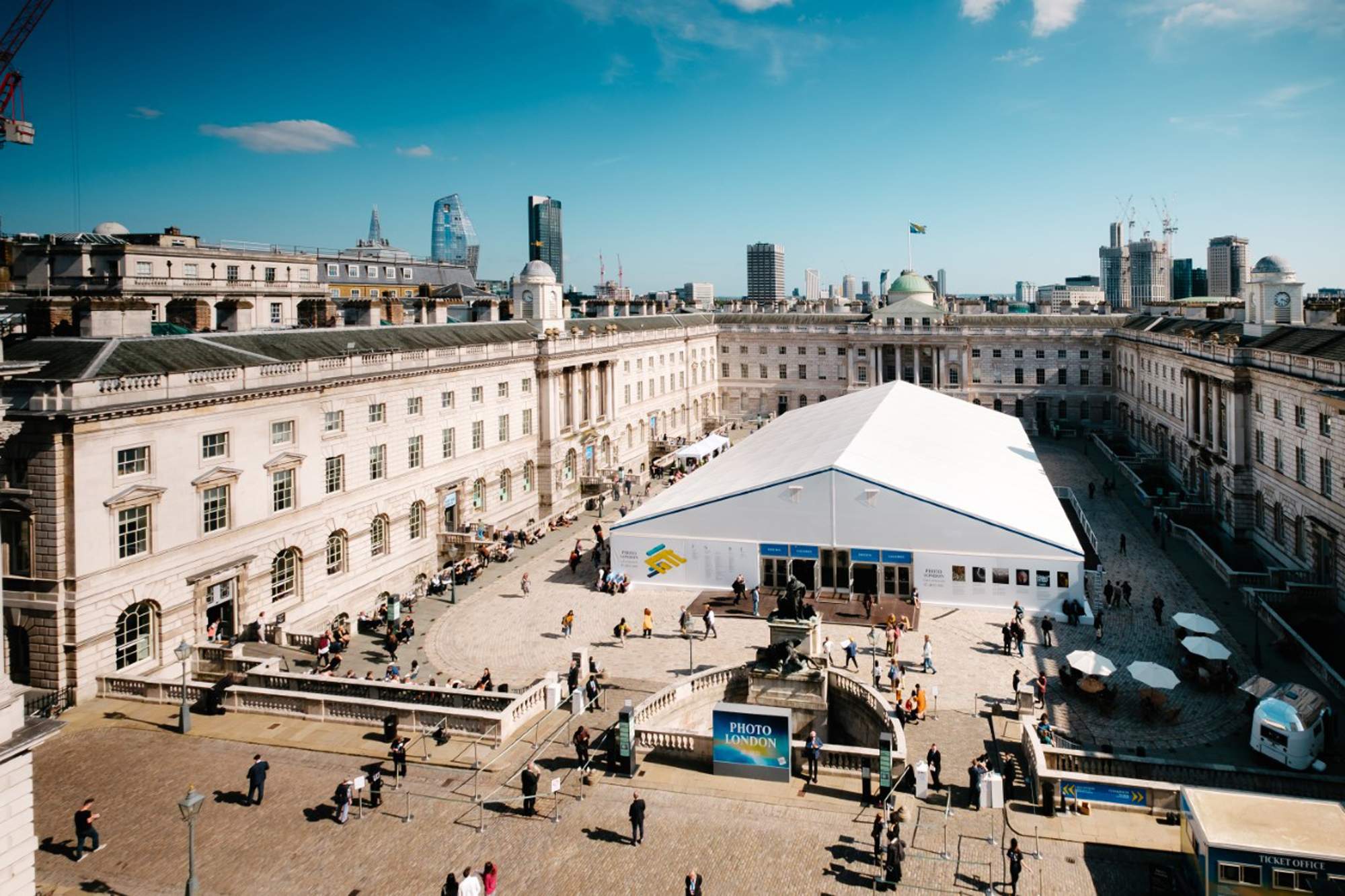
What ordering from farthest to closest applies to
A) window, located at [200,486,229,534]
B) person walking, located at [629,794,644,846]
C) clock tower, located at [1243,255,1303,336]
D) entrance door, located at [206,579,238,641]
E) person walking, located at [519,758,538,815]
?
clock tower, located at [1243,255,1303,336] < entrance door, located at [206,579,238,641] < window, located at [200,486,229,534] < person walking, located at [519,758,538,815] < person walking, located at [629,794,644,846]

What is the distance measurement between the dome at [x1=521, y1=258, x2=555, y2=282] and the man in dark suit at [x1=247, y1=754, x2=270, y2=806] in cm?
5081

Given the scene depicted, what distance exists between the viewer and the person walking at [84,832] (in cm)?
2116

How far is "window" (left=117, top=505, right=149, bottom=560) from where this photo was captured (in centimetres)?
3166

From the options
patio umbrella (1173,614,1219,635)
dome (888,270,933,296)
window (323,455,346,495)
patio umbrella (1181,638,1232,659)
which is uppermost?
dome (888,270,933,296)

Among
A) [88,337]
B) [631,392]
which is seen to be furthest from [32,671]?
[631,392]

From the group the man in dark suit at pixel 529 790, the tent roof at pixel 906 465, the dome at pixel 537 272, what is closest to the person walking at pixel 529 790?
the man in dark suit at pixel 529 790

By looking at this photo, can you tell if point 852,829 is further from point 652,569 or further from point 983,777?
point 652,569

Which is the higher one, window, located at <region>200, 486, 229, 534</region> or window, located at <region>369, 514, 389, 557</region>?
window, located at <region>200, 486, 229, 534</region>

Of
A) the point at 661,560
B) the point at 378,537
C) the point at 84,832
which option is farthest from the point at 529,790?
the point at 378,537

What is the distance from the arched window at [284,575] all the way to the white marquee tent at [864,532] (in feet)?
48.6

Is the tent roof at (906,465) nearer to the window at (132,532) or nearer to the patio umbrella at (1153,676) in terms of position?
the patio umbrella at (1153,676)

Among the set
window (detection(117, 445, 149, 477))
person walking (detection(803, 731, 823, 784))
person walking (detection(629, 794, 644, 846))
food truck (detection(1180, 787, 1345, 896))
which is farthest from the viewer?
window (detection(117, 445, 149, 477))

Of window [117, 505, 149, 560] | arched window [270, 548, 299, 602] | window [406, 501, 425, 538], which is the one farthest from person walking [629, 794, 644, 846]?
window [406, 501, 425, 538]

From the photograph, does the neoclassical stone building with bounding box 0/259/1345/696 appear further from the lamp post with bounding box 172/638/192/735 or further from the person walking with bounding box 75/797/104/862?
the person walking with bounding box 75/797/104/862
